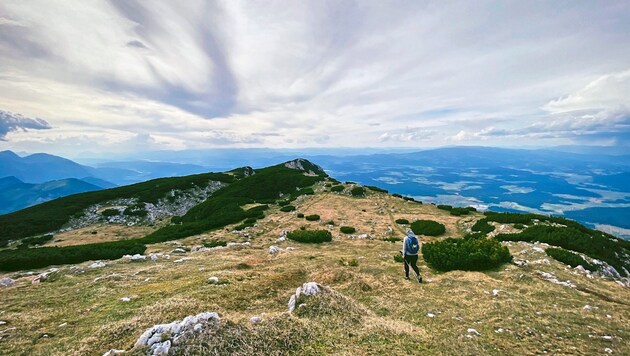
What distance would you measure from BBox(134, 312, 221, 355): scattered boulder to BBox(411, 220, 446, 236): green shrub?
21788 millimetres

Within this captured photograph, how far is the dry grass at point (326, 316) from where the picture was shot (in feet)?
22.6

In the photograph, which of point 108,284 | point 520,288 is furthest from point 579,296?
point 108,284

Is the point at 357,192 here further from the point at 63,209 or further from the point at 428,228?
the point at 63,209

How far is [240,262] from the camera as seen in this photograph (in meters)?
14.6

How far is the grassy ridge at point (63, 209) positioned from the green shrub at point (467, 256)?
154ft

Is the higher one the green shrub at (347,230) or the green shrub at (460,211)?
the green shrub at (347,230)

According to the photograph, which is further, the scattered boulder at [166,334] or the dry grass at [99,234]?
the dry grass at [99,234]

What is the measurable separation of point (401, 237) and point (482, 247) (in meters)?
8.21

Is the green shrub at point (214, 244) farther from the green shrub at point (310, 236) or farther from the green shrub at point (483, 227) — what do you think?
the green shrub at point (483, 227)

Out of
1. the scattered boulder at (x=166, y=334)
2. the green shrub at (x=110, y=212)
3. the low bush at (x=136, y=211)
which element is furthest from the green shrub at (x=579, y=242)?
the green shrub at (x=110, y=212)


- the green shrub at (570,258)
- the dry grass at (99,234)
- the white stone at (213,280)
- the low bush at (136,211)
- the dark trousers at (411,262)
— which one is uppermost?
the white stone at (213,280)

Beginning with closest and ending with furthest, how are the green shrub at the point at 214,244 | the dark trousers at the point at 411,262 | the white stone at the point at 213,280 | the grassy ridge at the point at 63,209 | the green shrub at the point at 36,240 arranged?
1. the white stone at the point at 213,280
2. the dark trousers at the point at 411,262
3. the green shrub at the point at 214,244
4. the green shrub at the point at 36,240
5. the grassy ridge at the point at 63,209

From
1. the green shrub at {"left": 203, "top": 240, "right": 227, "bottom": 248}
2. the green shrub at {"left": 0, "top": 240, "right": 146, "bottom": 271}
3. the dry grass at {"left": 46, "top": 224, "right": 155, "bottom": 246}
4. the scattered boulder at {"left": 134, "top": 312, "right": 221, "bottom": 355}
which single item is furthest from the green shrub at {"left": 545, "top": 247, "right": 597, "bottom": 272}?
the dry grass at {"left": 46, "top": 224, "right": 155, "bottom": 246}

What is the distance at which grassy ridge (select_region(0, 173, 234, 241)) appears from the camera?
3741cm
